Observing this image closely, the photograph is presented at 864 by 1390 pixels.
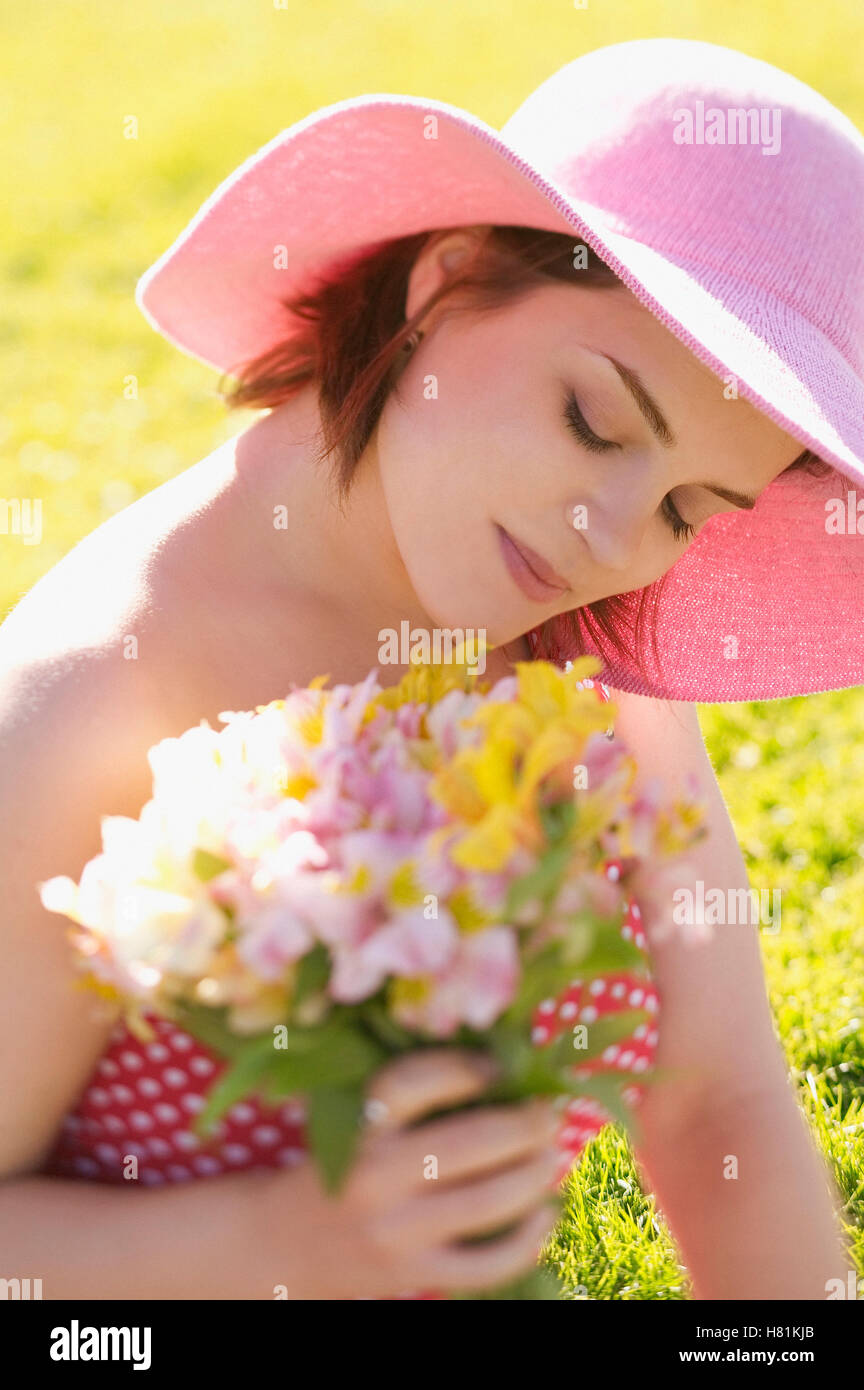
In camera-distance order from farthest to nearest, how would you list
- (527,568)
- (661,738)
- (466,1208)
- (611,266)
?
(661,738)
(527,568)
(611,266)
(466,1208)

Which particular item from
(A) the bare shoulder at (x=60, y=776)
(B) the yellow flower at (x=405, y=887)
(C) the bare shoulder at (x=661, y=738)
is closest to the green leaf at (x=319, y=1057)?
(B) the yellow flower at (x=405, y=887)

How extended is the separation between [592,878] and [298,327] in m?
1.21

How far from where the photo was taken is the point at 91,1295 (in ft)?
5.32

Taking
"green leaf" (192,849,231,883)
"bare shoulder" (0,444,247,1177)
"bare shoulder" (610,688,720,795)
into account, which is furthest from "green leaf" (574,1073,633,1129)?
"bare shoulder" (610,688,720,795)

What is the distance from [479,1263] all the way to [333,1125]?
18 cm

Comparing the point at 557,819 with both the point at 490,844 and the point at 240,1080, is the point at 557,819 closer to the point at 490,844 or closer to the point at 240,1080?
the point at 490,844

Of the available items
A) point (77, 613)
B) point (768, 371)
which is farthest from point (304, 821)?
point (768, 371)

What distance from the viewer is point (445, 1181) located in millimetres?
1370

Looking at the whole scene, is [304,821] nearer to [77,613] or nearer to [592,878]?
[592,878]

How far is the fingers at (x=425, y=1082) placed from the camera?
4.31ft

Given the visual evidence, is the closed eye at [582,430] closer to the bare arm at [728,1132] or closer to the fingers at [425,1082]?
the bare arm at [728,1132]

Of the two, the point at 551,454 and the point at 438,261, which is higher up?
the point at 438,261

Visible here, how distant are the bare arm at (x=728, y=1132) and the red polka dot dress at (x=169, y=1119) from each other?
41cm

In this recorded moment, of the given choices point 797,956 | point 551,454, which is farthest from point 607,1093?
point 797,956
